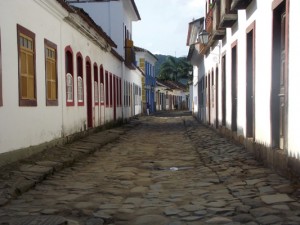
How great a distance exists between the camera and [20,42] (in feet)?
26.4

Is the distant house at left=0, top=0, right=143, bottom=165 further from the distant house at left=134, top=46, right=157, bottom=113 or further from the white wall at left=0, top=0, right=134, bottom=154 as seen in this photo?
the distant house at left=134, top=46, right=157, bottom=113

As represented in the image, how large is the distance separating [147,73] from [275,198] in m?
38.4

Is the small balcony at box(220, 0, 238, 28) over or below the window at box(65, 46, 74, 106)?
over

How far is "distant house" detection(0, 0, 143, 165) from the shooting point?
7434mm

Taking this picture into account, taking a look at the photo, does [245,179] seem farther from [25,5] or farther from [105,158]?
[25,5]

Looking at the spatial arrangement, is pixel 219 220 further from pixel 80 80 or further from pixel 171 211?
pixel 80 80

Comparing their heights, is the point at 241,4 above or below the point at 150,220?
→ above

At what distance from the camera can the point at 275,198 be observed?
5223 millimetres

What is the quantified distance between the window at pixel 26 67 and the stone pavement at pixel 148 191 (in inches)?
47.9

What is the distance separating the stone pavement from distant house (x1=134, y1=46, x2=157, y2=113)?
30.9 metres

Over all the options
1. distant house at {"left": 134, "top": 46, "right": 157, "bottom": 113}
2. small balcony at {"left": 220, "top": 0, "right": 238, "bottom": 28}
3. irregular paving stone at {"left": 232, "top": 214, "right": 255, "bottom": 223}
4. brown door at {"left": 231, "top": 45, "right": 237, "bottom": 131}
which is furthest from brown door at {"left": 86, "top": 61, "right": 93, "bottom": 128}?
distant house at {"left": 134, "top": 46, "right": 157, "bottom": 113}

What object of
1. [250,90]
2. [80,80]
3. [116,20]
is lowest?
[250,90]

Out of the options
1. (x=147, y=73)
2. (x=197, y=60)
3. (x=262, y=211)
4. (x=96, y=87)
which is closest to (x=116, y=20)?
(x=197, y=60)

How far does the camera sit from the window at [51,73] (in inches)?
389
